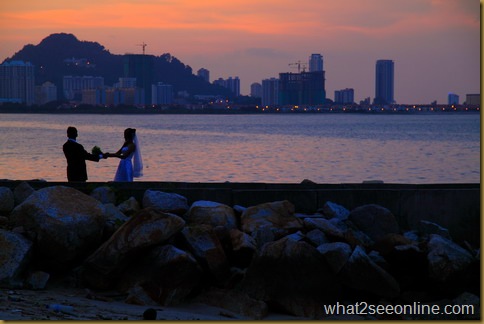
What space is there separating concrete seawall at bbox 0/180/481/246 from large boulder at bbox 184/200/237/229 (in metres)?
0.52

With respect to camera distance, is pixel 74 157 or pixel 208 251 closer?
pixel 208 251

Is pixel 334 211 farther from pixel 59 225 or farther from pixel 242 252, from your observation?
pixel 59 225

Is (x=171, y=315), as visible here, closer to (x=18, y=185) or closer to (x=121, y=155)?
(x=18, y=185)

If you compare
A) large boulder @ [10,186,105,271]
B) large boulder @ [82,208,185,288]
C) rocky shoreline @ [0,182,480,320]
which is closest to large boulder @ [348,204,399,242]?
rocky shoreline @ [0,182,480,320]

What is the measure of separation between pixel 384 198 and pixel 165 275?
3.05 metres

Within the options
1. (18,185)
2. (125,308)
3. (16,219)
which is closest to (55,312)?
(125,308)

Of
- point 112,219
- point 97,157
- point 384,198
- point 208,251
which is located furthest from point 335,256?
point 97,157

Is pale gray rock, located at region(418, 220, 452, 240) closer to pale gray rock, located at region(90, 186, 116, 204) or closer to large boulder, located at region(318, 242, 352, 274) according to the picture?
large boulder, located at region(318, 242, 352, 274)

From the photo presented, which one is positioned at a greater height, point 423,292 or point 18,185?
point 18,185

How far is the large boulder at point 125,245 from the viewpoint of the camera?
781 cm

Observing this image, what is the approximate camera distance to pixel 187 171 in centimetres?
3238

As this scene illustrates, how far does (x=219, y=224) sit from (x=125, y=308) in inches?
75.3

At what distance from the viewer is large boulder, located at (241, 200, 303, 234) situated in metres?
8.87

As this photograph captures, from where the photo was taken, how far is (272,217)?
29.6 ft
